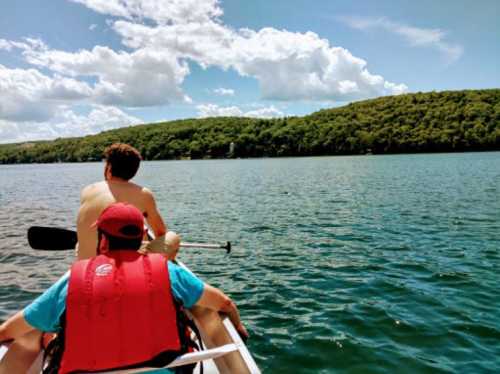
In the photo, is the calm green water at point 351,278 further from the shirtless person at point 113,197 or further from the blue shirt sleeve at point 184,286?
the blue shirt sleeve at point 184,286

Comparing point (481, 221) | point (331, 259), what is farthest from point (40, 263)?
point (481, 221)

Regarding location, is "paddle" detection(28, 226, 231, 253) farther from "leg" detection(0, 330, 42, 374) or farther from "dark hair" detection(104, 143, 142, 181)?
"leg" detection(0, 330, 42, 374)

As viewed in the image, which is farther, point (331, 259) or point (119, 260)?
point (331, 259)

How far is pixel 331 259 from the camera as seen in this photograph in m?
12.8

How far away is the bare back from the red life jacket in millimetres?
1937

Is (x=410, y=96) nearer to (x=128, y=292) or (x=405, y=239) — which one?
(x=405, y=239)

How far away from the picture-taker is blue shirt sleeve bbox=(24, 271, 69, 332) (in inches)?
127

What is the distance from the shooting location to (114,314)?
3.05 metres

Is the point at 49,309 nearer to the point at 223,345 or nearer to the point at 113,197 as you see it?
the point at 223,345

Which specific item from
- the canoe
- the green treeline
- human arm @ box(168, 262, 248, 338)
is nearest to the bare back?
the canoe

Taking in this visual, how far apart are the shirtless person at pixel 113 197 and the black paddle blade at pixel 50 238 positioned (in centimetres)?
123

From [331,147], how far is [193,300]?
153738 millimetres

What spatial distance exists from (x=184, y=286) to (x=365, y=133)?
498 ft

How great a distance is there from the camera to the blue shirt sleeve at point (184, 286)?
3.44m
